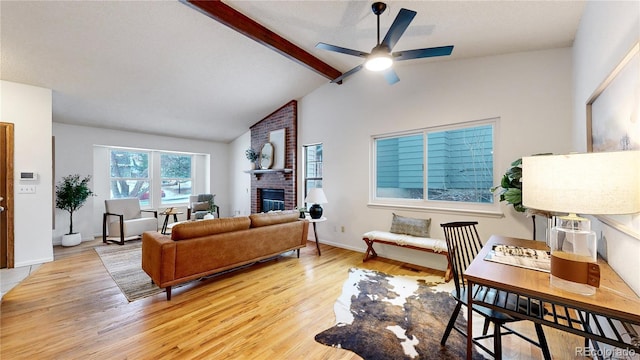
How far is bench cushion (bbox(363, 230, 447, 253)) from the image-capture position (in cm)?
321

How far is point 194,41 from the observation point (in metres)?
3.24

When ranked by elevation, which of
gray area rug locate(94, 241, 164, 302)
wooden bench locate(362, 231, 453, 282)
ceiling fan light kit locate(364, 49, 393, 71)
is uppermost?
ceiling fan light kit locate(364, 49, 393, 71)

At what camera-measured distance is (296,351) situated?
185 centimetres

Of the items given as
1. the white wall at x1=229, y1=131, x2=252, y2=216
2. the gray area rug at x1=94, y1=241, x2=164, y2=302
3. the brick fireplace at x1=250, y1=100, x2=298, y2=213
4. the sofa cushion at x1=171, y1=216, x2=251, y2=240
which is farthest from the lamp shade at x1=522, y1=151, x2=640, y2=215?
the white wall at x1=229, y1=131, x2=252, y2=216

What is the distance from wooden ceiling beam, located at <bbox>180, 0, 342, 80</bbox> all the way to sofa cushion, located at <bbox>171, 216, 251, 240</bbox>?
2.32 m

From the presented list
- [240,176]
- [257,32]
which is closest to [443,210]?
[257,32]

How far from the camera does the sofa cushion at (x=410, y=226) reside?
365 cm

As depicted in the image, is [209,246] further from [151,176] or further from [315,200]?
[151,176]

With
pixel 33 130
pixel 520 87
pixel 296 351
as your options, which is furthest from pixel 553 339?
pixel 33 130

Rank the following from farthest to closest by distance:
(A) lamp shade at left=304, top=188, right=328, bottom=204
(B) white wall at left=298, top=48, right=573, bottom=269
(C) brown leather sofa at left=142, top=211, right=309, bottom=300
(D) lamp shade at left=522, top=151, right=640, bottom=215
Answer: (A) lamp shade at left=304, top=188, right=328, bottom=204, (B) white wall at left=298, top=48, right=573, bottom=269, (C) brown leather sofa at left=142, top=211, right=309, bottom=300, (D) lamp shade at left=522, top=151, right=640, bottom=215

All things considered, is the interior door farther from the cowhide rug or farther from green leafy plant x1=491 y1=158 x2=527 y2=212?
green leafy plant x1=491 y1=158 x2=527 y2=212

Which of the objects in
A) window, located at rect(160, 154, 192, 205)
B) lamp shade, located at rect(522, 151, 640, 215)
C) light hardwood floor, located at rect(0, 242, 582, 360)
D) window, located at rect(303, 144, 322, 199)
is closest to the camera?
lamp shade, located at rect(522, 151, 640, 215)

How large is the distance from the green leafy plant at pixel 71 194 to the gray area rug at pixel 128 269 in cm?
92

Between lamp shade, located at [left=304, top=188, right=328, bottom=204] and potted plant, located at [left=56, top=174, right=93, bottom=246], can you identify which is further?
potted plant, located at [left=56, top=174, right=93, bottom=246]
